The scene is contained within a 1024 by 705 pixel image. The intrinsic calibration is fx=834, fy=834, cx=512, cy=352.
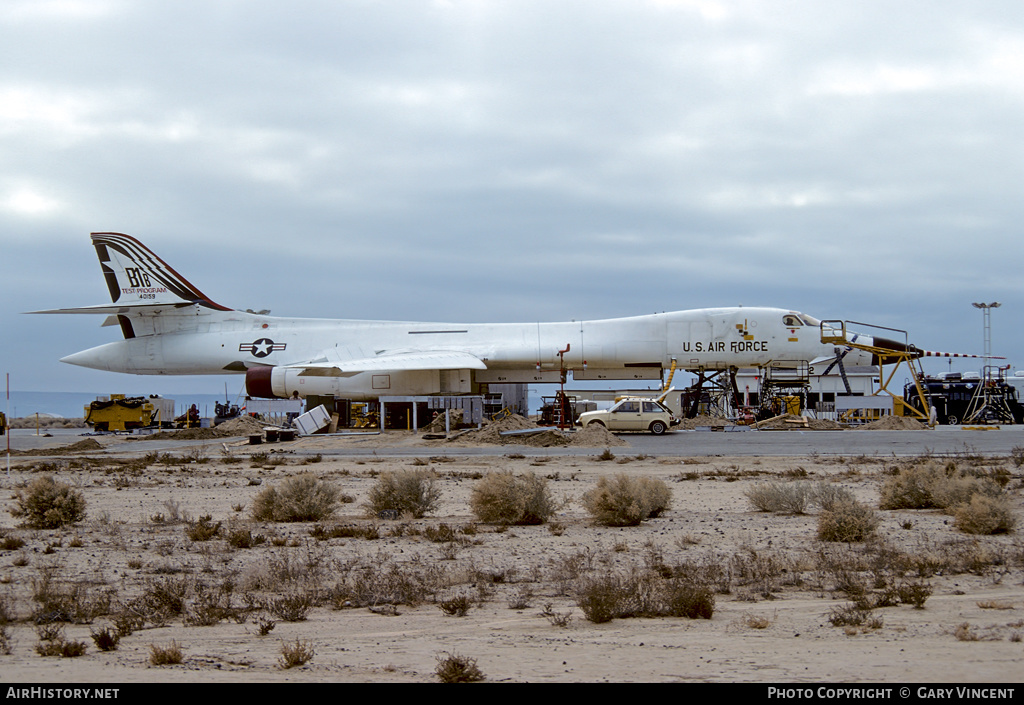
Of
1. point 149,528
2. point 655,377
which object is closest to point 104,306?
point 655,377

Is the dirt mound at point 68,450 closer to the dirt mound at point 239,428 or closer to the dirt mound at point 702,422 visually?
the dirt mound at point 239,428

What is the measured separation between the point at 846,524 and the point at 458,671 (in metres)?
6.24

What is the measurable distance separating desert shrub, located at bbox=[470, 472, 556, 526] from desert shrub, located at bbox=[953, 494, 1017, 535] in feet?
16.6

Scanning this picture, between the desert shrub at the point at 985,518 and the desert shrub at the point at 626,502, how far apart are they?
365 centimetres

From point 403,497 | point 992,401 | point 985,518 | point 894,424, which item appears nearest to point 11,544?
point 403,497

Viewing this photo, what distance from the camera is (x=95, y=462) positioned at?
73.7 ft

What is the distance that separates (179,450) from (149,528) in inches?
683

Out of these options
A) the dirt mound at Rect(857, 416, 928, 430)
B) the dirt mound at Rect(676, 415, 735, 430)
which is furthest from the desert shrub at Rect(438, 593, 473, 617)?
the dirt mound at Rect(857, 416, 928, 430)

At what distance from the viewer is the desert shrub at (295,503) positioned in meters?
11.6

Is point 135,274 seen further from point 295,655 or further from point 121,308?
point 295,655

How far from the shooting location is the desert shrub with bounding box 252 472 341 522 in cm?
1159

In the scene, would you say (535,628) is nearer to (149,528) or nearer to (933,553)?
(933,553)

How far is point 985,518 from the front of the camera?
9.69 meters

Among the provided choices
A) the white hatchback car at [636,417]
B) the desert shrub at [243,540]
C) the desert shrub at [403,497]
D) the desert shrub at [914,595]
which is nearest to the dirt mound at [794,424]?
the white hatchback car at [636,417]
